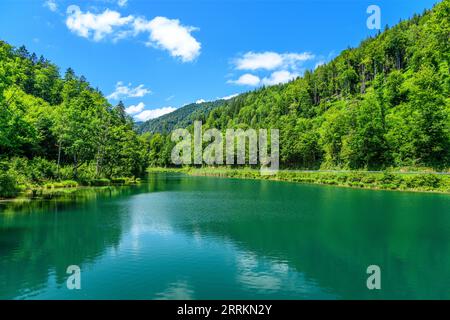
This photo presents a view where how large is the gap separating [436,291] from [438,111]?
61023 mm

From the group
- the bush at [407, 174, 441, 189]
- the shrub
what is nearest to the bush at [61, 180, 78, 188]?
the shrub

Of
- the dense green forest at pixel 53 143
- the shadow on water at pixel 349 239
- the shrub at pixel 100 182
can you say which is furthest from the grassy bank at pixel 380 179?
the shrub at pixel 100 182

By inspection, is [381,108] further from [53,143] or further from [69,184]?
[53,143]

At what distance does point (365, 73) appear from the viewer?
13788 cm

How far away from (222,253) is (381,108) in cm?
8067

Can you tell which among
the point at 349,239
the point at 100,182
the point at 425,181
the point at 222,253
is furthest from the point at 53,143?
the point at 425,181

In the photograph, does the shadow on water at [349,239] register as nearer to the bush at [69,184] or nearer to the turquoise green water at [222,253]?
the turquoise green water at [222,253]

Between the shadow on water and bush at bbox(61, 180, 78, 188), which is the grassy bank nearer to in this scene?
the shadow on water

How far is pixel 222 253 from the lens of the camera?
18609mm

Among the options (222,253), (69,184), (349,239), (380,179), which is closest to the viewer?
(222,253)

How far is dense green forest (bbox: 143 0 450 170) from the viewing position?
64.5m
